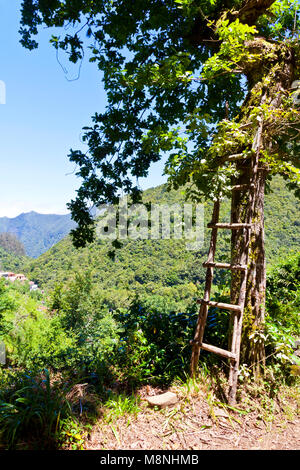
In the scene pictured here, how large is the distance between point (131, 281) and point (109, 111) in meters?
48.9

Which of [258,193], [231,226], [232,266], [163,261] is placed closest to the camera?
[232,266]

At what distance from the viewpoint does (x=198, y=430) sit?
7.14 feet

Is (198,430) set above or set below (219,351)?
below

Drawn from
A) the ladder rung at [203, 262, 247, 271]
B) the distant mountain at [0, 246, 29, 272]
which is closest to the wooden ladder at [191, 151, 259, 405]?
the ladder rung at [203, 262, 247, 271]

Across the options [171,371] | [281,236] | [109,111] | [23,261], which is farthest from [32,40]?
[23,261]

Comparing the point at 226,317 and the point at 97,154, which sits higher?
the point at 97,154

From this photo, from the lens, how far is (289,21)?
4.34 meters

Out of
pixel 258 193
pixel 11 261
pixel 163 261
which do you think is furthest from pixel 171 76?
pixel 11 261

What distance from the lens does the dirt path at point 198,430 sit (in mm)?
2012

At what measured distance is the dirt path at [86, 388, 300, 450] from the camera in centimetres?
201

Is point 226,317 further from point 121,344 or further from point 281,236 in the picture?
point 281,236

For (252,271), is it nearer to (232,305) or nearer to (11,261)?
(232,305)

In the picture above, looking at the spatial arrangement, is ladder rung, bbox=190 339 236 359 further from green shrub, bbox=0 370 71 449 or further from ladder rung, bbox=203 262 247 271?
green shrub, bbox=0 370 71 449

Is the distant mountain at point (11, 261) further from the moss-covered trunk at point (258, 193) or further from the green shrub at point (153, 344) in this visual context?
the moss-covered trunk at point (258, 193)
